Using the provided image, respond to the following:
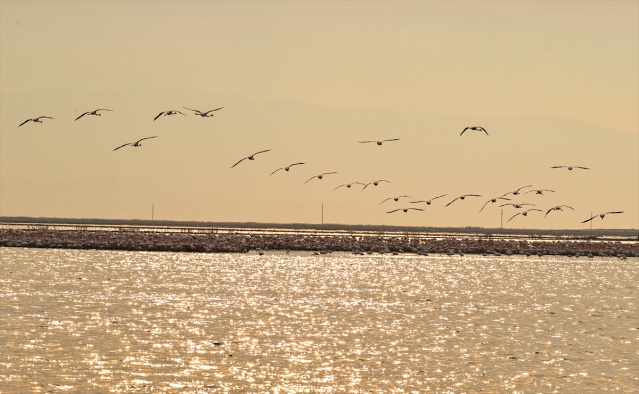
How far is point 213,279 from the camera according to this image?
93.8 meters

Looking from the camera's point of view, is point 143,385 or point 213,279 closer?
point 143,385

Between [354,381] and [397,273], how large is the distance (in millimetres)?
75322

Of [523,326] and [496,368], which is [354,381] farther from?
[523,326]

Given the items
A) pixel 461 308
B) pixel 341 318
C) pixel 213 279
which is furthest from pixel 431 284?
pixel 341 318

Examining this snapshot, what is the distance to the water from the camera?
125 ft

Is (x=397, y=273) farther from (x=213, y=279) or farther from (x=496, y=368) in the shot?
(x=496, y=368)

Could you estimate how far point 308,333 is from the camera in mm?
52031

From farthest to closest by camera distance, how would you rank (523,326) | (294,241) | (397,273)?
(294,241) → (397,273) → (523,326)

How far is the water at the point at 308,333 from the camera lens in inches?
1505

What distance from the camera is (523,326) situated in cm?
5894

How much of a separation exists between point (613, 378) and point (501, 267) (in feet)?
293

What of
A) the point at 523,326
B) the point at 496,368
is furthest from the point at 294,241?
the point at 496,368

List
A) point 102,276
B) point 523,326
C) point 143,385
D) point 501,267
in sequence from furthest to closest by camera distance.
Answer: point 501,267, point 102,276, point 523,326, point 143,385

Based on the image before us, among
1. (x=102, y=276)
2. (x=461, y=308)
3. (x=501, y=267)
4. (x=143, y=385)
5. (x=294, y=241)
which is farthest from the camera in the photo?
(x=294, y=241)
